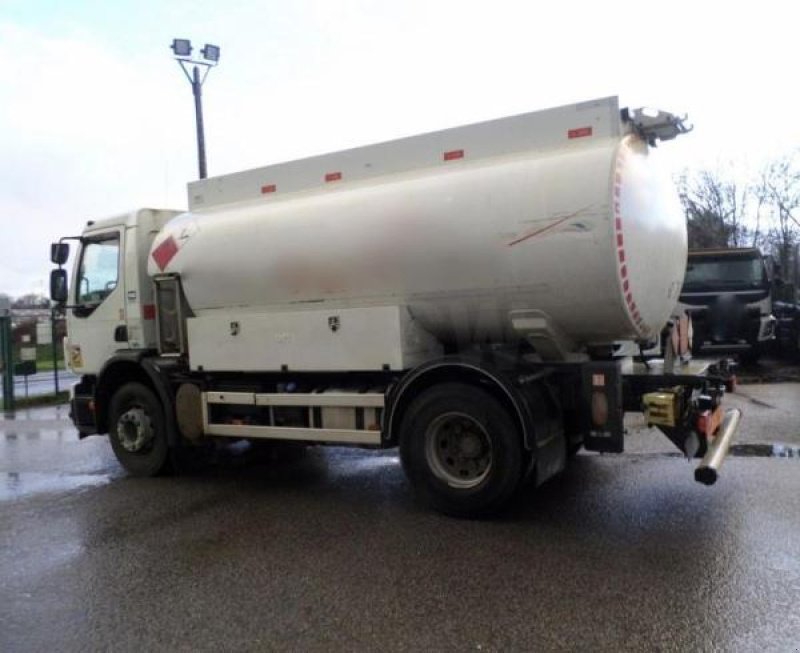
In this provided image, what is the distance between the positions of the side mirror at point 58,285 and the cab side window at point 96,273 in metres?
0.16

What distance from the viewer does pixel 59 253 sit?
8352 mm

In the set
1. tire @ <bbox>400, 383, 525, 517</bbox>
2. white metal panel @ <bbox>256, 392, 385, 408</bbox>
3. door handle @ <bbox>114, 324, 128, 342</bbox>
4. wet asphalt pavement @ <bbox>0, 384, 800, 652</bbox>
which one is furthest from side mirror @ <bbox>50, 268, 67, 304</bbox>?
tire @ <bbox>400, 383, 525, 517</bbox>

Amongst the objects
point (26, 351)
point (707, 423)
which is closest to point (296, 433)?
point (707, 423)

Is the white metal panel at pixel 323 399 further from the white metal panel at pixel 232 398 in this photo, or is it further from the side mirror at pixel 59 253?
the side mirror at pixel 59 253

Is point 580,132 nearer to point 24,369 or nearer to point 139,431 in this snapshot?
point 139,431

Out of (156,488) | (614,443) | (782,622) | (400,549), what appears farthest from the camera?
(156,488)

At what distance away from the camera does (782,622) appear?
380 centimetres

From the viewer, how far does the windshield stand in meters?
Result: 15.3

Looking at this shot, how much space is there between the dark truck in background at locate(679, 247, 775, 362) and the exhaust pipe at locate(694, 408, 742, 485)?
333 inches

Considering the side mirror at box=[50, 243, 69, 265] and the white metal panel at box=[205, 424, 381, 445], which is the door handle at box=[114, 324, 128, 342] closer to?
the side mirror at box=[50, 243, 69, 265]

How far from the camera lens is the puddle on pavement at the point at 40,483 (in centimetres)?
768

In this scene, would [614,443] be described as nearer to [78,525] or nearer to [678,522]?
[678,522]

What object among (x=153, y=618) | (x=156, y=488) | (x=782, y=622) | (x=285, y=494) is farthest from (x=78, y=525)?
(x=782, y=622)

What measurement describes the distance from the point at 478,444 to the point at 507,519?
62cm
